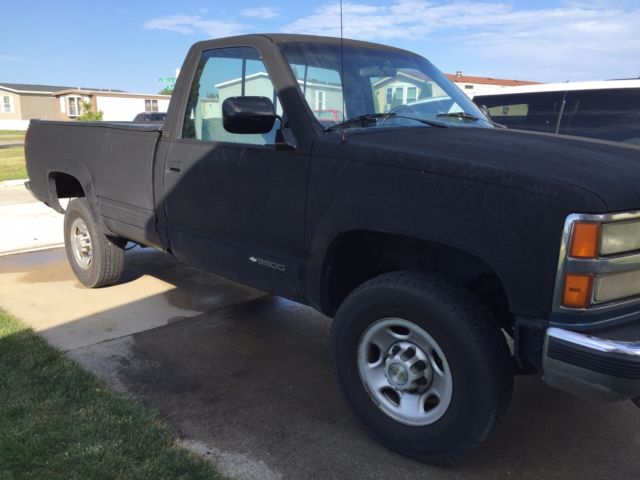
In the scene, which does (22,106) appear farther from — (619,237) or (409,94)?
(619,237)

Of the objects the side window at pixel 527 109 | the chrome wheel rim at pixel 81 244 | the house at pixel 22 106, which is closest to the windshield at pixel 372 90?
the side window at pixel 527 109

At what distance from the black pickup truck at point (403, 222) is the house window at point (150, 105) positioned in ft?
173

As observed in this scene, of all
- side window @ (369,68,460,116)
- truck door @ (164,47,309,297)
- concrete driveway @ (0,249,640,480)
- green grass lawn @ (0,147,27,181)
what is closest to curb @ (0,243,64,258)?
concrete driveway @ (0,249,640,480)

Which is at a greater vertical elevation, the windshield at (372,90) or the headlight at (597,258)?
the windshield at (372,90)

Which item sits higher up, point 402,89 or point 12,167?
point 402,89

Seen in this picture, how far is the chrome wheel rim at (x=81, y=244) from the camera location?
5.27 m

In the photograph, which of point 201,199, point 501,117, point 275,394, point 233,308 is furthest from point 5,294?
point 501,117

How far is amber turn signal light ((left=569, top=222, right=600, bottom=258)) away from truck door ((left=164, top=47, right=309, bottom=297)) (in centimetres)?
139

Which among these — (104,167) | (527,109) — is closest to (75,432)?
(104,167)

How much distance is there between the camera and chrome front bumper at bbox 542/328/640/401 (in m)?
2.08

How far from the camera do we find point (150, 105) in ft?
178

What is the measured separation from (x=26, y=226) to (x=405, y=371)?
703cm

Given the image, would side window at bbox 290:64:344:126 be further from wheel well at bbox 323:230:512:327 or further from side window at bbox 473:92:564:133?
side window at bbox 473:92:564:133

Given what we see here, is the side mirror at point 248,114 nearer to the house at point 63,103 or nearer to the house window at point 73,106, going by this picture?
the house at point 63,103
